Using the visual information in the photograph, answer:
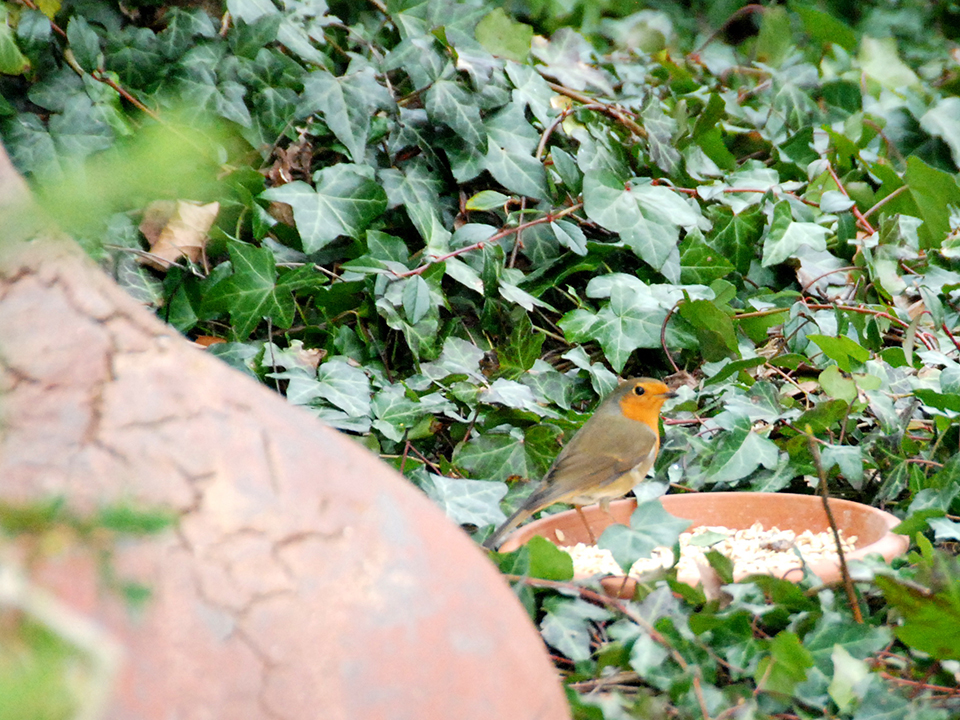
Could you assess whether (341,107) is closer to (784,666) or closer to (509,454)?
(509,454)

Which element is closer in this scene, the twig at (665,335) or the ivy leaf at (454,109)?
the twig at (665,335)

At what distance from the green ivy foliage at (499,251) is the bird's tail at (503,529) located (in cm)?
6

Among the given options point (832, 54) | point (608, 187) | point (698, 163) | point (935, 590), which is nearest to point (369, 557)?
point (935, 590)

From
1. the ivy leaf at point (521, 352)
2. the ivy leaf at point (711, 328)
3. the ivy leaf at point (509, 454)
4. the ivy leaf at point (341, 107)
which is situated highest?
the ivy leaf at point (341, 107)

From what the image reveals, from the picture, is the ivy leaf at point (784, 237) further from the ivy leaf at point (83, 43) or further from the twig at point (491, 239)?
the ivy leaf at point (83, 43)

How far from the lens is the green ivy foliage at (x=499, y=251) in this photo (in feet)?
7.93

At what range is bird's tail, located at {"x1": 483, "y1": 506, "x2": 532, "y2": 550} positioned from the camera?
2.06 metres

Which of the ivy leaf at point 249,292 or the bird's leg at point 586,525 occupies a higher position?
the ivy leaf at point 249,292

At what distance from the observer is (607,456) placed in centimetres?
215

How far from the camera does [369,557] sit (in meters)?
0.90

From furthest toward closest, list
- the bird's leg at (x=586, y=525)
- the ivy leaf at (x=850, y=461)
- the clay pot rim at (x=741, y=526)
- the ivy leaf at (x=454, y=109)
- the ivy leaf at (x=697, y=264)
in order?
1. the ivy leaf at (x=697, y=264)
2. the ivy leaf at (x=454, y=109)
3. the ivy leaf at (x=850, y=461)
4. the bird's leg at (x=586, y=525)
5. the clay pot rim at (x=741, y=526)

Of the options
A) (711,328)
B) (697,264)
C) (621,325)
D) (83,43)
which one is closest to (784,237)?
(697,264)

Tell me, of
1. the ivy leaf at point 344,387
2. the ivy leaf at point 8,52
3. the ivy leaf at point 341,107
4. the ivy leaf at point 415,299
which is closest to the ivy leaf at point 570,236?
the ivy leaf at point 415,299

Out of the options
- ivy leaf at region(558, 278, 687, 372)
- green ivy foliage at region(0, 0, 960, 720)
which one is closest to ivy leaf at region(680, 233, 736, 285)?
green ivy foliage at region(0, 0, 960, 720)
